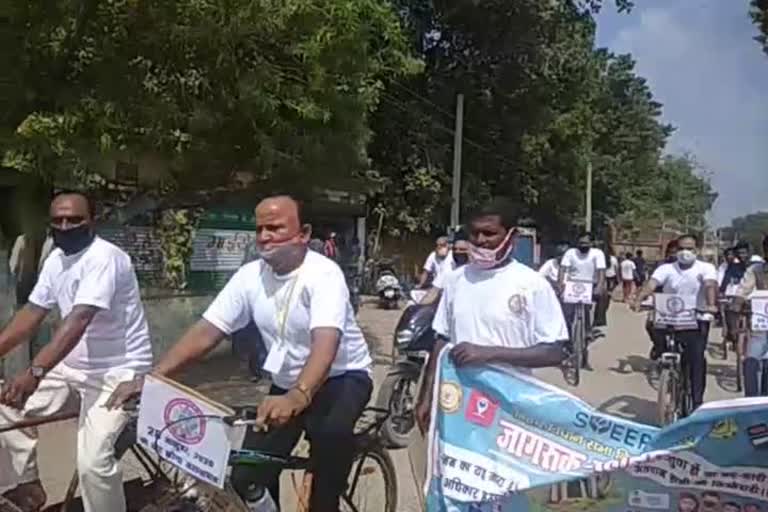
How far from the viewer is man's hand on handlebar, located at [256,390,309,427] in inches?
125

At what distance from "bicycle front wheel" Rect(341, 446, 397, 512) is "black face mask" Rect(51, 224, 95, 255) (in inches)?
61.0

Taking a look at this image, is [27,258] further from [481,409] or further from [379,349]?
[481,409]

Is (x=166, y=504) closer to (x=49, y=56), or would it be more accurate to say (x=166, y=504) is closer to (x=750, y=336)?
(x=49, y=56)

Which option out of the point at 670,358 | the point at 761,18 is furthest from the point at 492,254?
the point at 761,18

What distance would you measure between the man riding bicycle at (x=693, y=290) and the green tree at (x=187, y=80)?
3.29 m

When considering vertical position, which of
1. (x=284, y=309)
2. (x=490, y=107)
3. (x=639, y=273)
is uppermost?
(x=490, y=107)

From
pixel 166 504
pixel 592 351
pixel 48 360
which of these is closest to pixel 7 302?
pixel 48 360

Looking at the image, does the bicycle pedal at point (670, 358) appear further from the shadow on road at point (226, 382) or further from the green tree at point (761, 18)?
the green tree at point (761, 18)

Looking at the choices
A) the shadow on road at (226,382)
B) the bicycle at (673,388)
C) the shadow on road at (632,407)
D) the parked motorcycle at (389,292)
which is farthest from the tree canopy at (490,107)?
the bicycle at (673,388)

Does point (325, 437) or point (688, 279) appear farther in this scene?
point (688, 279)

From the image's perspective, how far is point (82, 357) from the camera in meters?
4.19

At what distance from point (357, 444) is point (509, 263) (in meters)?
1.08

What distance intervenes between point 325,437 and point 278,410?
2.01 ft

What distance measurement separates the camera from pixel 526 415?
3.51 meters
